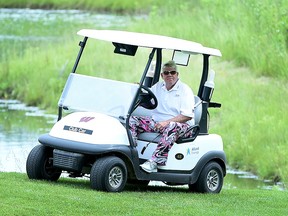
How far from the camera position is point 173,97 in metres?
12.2

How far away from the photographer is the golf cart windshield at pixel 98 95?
1176cm

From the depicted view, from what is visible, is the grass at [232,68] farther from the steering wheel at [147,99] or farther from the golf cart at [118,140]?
the steering wheel at [147,99]

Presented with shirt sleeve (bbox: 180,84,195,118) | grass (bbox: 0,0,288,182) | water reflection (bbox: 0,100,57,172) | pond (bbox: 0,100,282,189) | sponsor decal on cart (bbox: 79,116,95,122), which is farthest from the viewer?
grass (bbox: 0,0,288,182)

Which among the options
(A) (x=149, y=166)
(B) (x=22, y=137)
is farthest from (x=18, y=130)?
(A) (x=149, y=166)

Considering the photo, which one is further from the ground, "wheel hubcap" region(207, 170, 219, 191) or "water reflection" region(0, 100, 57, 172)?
"wheel hubcap" region(207, 170, 219, 191)

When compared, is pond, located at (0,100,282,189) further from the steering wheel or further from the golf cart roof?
the golf cart roof

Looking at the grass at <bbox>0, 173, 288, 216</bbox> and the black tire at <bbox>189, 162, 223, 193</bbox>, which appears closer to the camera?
the grass at <bbox>0, 173, 288, 216</bbox>

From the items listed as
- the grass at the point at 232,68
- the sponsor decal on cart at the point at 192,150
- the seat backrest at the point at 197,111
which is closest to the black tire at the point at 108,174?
the sponsor decal on cart at the point at 192,150

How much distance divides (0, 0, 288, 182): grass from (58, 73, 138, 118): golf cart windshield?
18.5 feet

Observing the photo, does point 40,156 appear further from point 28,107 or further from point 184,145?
point 28,107

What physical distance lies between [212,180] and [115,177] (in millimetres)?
1663

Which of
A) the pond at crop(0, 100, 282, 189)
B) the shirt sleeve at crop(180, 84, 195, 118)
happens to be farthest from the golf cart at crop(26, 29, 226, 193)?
the pond at crop(0, 100, 282, 189)

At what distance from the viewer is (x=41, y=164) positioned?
11.8 m

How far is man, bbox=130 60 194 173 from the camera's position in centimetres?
1186
